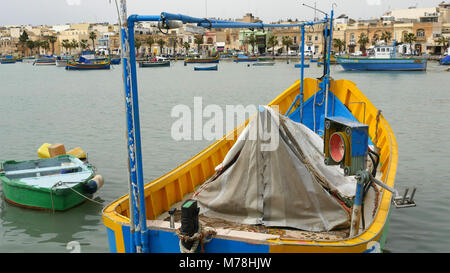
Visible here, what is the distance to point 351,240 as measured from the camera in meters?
5.35

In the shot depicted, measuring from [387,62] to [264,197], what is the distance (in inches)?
2374

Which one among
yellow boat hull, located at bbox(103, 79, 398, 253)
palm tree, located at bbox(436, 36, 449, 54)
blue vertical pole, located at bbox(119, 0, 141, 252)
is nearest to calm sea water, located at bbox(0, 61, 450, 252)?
yellow boat hull, located at bbox(103, 79, 398, 253)

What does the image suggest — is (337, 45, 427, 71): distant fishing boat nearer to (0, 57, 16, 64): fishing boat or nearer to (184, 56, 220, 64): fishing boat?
(184, 56, 220, 64): fishing boat

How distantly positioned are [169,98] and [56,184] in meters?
28.0

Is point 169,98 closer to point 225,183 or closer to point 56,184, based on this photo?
point 56,184

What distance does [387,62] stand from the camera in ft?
201

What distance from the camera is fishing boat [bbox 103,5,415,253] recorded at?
5.29 metres

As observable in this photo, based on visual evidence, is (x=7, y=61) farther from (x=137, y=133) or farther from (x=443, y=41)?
(x=137, y=133)

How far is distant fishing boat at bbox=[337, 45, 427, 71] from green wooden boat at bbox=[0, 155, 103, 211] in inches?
2234

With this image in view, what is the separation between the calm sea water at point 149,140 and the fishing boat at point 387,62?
1142cm

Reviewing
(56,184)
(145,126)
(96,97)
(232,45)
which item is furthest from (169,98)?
(232,45)

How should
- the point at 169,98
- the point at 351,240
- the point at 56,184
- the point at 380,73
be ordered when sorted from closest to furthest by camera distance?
the point at 351,240 < the point at 56,184 < the point at 169,98 < the point at 380,73

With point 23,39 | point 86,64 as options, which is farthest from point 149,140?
point 23,39

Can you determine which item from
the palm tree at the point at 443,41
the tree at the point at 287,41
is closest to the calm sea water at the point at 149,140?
the palm tree at the point at 443,41
